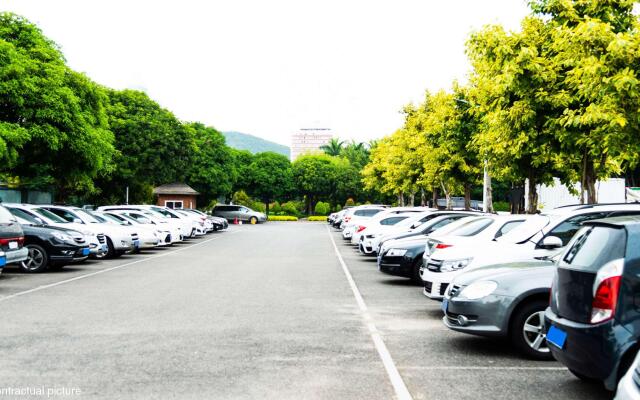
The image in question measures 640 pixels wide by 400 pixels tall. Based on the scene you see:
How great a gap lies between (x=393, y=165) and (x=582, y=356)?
141 ft

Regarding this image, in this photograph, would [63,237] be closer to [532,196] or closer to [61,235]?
[61,235]

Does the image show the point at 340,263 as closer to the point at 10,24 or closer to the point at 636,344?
the point at 636,344

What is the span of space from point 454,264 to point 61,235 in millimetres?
11011

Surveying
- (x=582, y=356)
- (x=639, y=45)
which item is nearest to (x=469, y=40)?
(x=639, y=45)

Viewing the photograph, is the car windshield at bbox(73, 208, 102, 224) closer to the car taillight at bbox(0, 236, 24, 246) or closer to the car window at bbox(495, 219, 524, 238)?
the car taillight at bbox(0, 236, 24, 246)

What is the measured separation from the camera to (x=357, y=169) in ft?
311

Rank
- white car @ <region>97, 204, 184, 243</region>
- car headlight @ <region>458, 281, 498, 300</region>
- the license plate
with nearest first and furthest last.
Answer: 1. the license plate
2. car headlight @ <region>458, 281, 498, 300</region>
3. white car @ <region>97, 204, 184, 243</region>

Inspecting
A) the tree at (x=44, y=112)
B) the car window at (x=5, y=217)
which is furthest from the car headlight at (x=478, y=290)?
the tree at (x=44, y=112)

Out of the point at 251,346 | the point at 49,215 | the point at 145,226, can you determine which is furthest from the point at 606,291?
the point at 145,226

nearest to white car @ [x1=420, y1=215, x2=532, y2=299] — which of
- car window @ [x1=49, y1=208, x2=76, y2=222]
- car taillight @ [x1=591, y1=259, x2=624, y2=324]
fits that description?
car taillight @ [x1=591, y1=259, x2=624, y2=324]

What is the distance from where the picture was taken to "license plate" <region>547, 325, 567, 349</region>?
5535 mm

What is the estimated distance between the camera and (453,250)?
1062cm

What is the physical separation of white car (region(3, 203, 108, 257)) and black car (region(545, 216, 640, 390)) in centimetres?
1512

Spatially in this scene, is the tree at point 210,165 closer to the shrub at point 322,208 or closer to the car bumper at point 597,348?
the shrub at point 322,208
